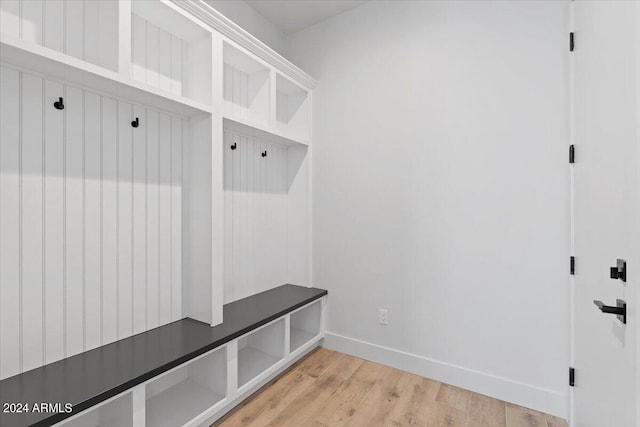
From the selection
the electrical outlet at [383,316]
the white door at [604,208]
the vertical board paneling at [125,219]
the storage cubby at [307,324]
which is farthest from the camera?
the storage cubby at [307,324]

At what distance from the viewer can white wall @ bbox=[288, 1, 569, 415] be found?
6.01ft

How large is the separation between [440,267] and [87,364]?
2.08m

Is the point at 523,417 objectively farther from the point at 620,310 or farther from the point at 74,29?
the point at 74,29

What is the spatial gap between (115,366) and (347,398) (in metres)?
1.34

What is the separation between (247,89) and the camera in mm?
2426

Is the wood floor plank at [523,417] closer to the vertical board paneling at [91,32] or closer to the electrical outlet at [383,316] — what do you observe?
the electrical outlet at [383,316]

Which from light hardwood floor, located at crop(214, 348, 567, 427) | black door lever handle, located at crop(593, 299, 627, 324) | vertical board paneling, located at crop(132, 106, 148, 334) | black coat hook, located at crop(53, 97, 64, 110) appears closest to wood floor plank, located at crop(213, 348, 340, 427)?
light hardwood floor, located at crop(214, 348, 567, 427)

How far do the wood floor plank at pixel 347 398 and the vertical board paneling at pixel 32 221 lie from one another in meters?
1.43

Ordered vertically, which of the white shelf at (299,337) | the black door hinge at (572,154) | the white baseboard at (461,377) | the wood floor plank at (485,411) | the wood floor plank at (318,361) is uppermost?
the black door hinge at (572,154)

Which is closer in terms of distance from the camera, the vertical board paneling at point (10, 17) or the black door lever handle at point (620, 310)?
the black door lever handle at point (620, 310)

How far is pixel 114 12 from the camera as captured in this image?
1.43 m

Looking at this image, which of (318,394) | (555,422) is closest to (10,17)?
(318,394)

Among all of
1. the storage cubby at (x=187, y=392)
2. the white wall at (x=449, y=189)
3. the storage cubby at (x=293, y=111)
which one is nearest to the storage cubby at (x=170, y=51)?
the storage cubby at (x=293, y=111)

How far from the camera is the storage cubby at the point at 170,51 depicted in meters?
1.68
